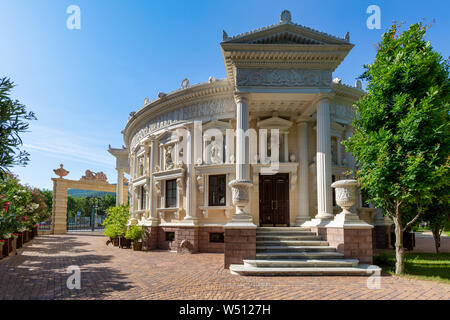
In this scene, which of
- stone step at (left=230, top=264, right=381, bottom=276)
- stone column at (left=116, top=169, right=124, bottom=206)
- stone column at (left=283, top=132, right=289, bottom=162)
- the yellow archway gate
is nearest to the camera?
stone step at (left=230, top=264, right=381, bottom=276)

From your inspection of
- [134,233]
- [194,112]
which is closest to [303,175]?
[194,112]

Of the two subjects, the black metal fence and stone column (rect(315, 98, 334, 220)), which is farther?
the black metal fence

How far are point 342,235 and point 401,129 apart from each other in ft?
11.6

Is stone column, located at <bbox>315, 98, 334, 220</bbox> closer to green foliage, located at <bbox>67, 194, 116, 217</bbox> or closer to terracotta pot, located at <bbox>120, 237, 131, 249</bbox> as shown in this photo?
terracotta pot, located at <bbox>120, 237, 131, 249</bbox>

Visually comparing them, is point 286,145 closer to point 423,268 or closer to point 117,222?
point 423,268

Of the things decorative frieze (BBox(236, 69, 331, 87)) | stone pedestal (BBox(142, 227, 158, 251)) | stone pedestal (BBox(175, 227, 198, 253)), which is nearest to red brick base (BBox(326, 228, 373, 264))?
decorative frieze (BBox(236, 69, 331, 87))

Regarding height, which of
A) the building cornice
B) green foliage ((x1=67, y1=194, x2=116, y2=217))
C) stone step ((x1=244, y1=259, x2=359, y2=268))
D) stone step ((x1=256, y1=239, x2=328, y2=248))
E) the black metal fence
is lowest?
the black metal fence

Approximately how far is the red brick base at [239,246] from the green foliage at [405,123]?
3.82 metres

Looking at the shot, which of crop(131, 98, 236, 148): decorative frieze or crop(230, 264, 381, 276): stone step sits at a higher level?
crop(131, 98, 236, 148): decorative frieze

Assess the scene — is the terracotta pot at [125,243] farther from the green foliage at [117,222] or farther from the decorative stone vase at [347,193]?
the decorative stone vase at [347,193]

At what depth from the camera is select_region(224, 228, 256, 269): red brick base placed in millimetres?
8914

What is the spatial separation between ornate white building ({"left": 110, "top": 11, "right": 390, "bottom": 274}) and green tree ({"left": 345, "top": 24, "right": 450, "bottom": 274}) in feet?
7.62

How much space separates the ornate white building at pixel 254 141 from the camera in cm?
1104
